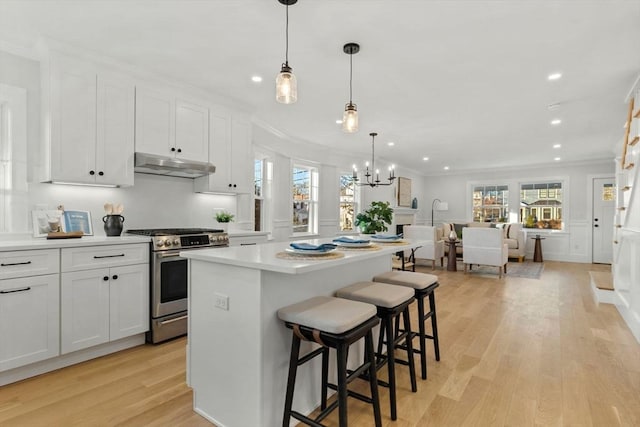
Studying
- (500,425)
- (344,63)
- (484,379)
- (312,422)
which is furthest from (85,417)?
(344,63)

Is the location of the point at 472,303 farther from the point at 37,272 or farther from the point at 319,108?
the point at 37,272

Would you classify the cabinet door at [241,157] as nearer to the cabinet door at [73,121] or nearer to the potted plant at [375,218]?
the cabinet door at [73,121]

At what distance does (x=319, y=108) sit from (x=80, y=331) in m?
3.32

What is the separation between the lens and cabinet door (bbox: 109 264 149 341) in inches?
107

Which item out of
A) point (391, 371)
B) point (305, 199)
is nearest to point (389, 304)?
point (391, 371)

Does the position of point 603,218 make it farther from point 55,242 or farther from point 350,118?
point 55,242

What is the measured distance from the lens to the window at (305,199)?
5992 millimetres

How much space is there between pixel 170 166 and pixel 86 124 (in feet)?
2.39

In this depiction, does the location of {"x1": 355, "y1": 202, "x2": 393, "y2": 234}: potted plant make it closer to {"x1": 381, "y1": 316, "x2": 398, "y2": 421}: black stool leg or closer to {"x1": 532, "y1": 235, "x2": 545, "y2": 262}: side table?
{"x1": 381, "y1": 316, "x2": 398, "y2": 421}: black stool leg

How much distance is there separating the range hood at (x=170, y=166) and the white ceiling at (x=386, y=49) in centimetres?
82

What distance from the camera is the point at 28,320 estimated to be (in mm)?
2295

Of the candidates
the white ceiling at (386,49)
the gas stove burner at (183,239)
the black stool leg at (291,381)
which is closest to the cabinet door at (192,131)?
the white ceiling at (386,49)

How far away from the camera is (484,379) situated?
234 cm

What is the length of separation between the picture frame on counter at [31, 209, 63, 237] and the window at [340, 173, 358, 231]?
16.7 feet
